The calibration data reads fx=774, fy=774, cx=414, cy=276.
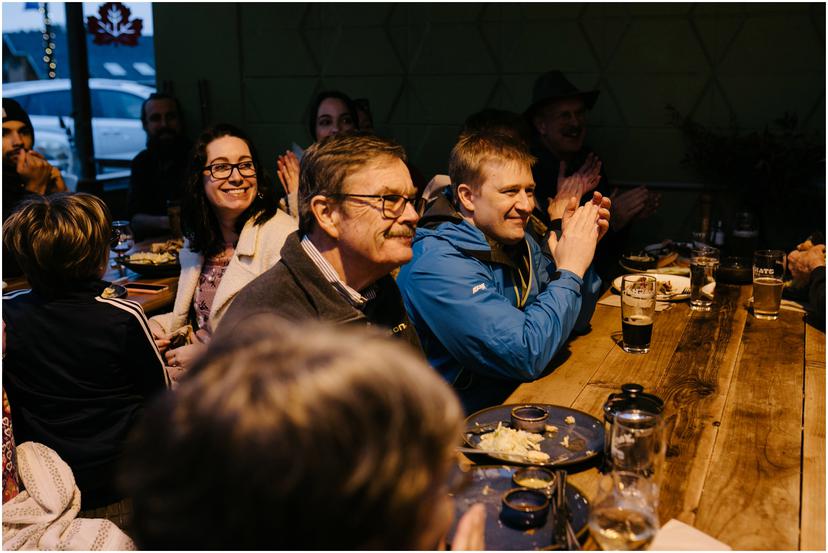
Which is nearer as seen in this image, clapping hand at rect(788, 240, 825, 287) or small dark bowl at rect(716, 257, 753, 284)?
clapping hand at rect(788, 240, 825, 287)

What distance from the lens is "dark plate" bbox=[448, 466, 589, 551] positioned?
129 cm

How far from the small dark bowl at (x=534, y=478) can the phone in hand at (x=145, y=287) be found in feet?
6.86

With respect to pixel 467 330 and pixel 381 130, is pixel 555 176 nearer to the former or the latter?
pixel 381 130

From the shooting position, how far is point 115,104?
725 centimetres

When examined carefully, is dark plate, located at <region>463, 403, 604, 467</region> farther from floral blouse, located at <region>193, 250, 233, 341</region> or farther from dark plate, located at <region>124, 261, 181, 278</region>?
dark plate, located at <region>124, 261, 181, 278</region>

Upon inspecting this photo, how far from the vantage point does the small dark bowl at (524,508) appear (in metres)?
1.31

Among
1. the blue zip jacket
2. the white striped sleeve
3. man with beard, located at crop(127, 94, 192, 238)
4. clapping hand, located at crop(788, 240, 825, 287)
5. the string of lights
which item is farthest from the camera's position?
the string of lights

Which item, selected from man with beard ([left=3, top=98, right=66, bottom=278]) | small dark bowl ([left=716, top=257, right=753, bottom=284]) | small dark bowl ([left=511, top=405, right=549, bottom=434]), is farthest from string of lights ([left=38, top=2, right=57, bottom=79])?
small dark bowl ([left=511, top=405, right=549, bottom=434])

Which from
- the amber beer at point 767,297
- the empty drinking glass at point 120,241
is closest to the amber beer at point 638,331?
the amber beer at point 767,297

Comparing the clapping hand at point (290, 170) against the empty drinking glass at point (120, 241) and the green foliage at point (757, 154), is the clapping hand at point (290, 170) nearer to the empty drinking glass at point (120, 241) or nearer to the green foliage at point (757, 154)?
the empty drinking glass at point (120, 241)

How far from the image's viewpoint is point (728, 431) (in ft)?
5.52

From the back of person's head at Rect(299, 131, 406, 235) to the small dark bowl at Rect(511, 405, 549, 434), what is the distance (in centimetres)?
65

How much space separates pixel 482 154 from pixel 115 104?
593cm

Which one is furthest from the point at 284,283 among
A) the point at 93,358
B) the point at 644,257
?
the point at 644,257
